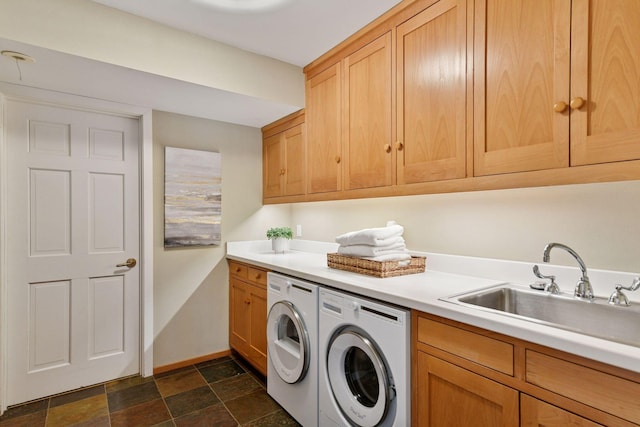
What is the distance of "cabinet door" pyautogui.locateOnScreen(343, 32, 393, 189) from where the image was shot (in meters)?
1.90

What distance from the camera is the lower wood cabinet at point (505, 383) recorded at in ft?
2.82

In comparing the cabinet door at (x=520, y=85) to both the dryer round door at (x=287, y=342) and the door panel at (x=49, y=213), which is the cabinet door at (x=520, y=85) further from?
the door panel at (x=49, y=213)

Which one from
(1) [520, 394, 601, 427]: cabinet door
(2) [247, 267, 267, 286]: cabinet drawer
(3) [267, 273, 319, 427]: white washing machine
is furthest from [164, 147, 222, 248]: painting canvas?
(1) [520, 394, 601, 427]: cabinet door

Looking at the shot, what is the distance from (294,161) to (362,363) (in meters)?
1.70

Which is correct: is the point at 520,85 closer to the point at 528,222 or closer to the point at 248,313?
the point at 528,222

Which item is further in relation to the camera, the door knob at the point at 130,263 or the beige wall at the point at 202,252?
the beige wall at the point at 202,252

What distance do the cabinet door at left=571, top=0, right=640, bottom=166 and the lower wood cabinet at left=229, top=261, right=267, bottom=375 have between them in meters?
2.00

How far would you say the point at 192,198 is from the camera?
110 inches

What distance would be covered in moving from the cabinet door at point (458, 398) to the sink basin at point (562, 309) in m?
0.25

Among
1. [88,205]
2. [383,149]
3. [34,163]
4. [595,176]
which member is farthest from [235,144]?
[595,176]

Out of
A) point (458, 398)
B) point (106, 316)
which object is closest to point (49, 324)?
point (106, 316)

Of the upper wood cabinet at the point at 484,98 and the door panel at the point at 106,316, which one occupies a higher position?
the upper wood cabinet at the point at 484,98

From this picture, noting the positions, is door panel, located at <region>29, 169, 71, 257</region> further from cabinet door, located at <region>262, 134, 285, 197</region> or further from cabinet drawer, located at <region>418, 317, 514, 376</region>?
cabinet drawer, located at <region>418, 317, 514, 376</region>

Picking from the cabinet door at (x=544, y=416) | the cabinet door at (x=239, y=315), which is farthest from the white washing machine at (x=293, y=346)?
the cabinet door at (x=544, y=416)
